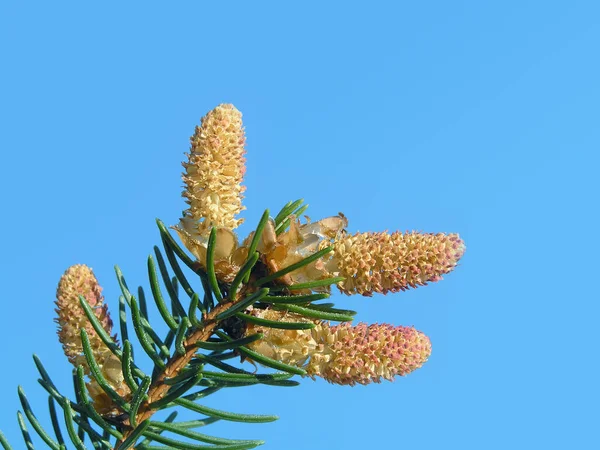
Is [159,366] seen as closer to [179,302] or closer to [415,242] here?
[179,302]

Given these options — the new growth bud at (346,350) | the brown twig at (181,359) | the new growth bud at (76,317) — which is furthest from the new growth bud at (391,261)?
the new growth bud at (76,317)

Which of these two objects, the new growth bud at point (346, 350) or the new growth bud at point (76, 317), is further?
the new growth bud at point (76, 317)

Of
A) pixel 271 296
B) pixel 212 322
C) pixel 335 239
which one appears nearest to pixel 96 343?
pixel 212 322

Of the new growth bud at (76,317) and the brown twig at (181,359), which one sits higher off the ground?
the new growth bud at (76,317)

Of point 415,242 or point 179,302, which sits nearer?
point 415,242

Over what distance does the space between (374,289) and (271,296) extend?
0.28 meters

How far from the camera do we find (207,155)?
82.2 inches

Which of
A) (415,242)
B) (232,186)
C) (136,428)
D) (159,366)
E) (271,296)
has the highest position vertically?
(232,186)

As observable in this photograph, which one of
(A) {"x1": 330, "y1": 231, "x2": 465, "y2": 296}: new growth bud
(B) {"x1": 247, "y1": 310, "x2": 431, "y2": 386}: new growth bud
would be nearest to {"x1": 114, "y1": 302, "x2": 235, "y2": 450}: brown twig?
(B) {"x1": 247, "y1": 310, "x2": 431, "y2": 386}: new growth bud

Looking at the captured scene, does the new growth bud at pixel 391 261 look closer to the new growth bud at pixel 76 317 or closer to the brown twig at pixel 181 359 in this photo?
the brown twig at pixel 181 359

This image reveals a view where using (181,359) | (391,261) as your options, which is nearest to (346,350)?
(391,261)

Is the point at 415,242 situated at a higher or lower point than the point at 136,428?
higher

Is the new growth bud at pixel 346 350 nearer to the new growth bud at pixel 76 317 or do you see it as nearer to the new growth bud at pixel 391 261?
the new growth bud at pixel 391 261

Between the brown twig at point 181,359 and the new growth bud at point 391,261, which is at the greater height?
the new growth bud at point 391,261
